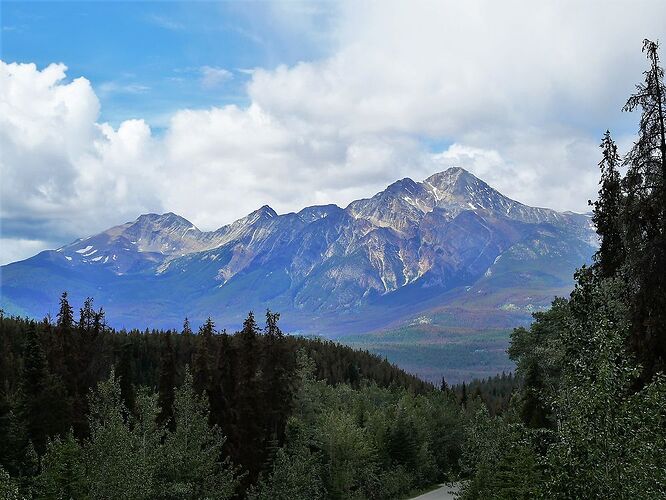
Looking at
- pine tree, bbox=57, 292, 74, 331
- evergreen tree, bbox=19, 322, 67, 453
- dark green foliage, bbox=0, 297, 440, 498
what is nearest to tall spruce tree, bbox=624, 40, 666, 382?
dark green foliage, bbox=0, 297, 440, 498

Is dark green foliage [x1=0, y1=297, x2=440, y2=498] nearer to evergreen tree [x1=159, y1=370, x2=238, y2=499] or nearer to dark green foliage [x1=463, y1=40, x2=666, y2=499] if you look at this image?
evergreen tree [x1=159, y1=370, x2=238, y2=499]

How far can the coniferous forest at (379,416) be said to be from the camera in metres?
17.8

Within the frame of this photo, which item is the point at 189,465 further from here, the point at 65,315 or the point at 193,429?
the point at 65,315

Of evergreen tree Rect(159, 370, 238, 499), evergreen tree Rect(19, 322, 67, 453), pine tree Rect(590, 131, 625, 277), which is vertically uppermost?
pine tree Rect(590, 131, 625, 277)

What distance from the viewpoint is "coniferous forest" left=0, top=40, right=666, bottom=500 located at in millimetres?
17844

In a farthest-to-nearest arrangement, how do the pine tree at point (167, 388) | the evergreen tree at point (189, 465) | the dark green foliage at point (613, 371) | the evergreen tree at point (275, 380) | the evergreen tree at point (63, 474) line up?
the pine tree at point (167, 388), the evergreen tree at point (275, 380), the evergreen tree at point (189, 465), the evergreen tree at point (63, 474), the dark green foliage at point (613, 371)

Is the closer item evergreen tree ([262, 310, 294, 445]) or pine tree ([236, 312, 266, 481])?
pine tree ([236, 312, 266, 481])

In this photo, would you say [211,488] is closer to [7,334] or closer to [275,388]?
[275,388]

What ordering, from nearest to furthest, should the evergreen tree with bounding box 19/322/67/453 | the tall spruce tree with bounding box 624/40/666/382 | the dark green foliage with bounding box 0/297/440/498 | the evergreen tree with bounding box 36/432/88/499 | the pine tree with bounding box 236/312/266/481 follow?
the tall spruce tree with bounding box 624/40/666/382 < the evergreen tree with bounding box 36/432/88/499 < the dark green foliage with bounding box 0/297/440/498 < the evergreen tree with bounding box 19/322/67/453 < the pine tree with bounding box 236/312/266/481

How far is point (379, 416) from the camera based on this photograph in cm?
8944

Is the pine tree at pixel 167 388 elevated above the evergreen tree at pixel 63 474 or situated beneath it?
elevated above

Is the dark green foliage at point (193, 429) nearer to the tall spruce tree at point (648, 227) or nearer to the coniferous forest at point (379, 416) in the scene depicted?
the coniferous forest at point (379, 416)

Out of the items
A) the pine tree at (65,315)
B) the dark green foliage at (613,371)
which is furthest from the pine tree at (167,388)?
the dark green foliage at (613,371)

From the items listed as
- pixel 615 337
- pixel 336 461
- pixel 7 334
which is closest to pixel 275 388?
pixel 336 461
